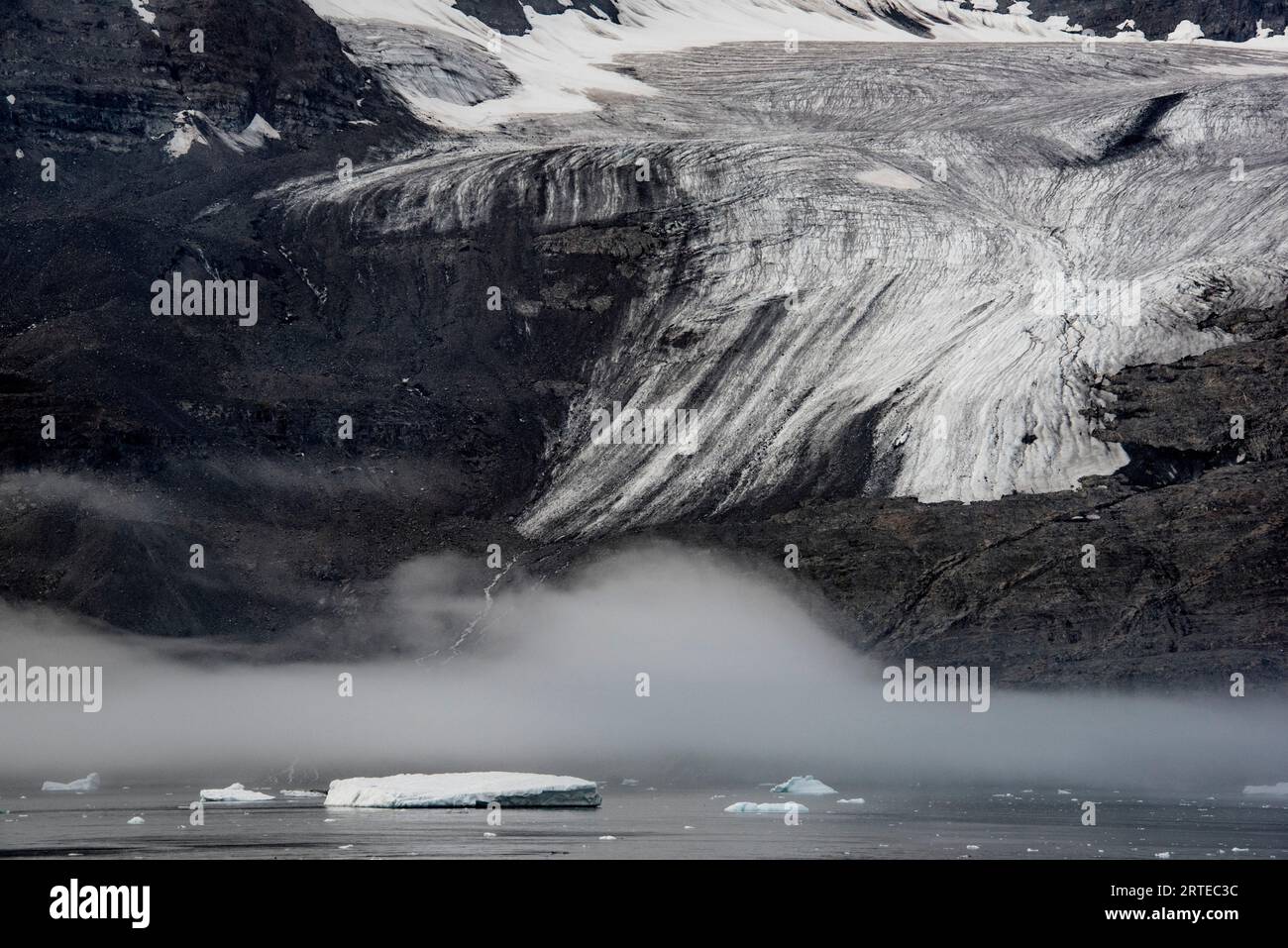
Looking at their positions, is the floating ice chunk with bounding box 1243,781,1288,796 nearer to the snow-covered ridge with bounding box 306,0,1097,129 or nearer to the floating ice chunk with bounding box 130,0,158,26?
the snow-covered ridge with bounding box 306,0,1097,129

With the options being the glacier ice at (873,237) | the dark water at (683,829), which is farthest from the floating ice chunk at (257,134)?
the dark water at (683,829)

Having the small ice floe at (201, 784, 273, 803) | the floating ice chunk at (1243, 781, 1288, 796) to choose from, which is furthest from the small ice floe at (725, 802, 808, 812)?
the floating ice chunk at (1243, 781, 1288, 796)

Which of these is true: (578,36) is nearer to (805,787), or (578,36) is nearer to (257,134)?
(257,134)

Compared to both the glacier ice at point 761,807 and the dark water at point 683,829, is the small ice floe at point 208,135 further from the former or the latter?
the glacier ice at point 761,807

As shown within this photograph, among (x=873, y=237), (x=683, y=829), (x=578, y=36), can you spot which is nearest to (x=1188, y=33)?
(x=578, y=36)

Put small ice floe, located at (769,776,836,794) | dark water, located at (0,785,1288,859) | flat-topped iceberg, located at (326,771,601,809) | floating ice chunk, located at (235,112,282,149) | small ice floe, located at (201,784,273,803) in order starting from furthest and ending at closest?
floating ice chunk, located at (235,112,282,149), small ice floe, located at (769,776,836,794), small ice floe, located at (201,784,273,803), flat-topped iceberg, located at (326,771,601,809), dark water, located at (0,785,1288,859)

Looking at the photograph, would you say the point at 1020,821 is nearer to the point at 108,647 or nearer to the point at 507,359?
the point at 108,647
